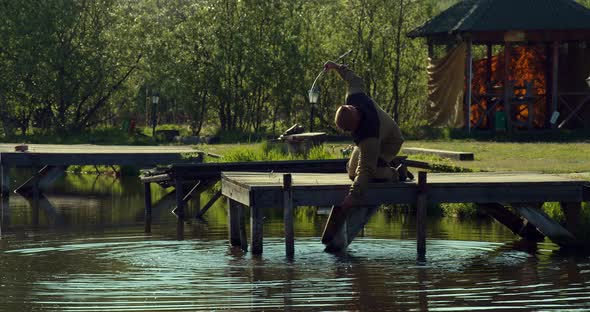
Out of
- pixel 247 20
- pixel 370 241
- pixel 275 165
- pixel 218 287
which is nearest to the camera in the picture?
pixel 218 287

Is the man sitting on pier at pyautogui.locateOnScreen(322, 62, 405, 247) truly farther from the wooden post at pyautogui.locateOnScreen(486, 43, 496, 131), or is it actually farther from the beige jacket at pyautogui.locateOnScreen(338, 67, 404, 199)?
the wooden post at pyautogui.locateOnScreen(486, 43, 496, 131)

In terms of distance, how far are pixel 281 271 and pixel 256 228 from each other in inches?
48.6

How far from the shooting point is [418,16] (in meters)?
53.0

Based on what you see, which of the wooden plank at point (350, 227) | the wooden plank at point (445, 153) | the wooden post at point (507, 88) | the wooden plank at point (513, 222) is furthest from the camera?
the wooden post at point (507, 88)

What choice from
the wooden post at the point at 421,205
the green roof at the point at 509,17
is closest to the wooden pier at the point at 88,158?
the wooden post at the point at 421,205

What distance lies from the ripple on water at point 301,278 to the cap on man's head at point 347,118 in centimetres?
202

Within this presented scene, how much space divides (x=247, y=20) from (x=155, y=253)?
106 ft

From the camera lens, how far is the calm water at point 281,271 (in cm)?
1509

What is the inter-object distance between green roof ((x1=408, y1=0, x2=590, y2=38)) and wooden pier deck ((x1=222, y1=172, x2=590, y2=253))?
21961 millimetres

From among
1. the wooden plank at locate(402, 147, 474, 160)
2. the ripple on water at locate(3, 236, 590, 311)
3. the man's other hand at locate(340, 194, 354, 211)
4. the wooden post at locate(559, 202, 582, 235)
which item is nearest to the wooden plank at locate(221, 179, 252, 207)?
the ripple on water at locate(3, 236, 590, 311)

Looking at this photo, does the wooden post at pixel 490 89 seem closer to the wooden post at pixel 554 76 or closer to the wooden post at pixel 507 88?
the wooden post at pixel 507 88

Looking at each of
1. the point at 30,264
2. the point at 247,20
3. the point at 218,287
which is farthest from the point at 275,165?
the point at 247,20

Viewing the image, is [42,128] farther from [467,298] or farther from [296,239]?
[467,298]

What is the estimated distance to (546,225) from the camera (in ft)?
64.1
